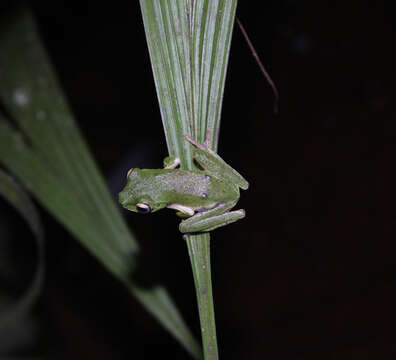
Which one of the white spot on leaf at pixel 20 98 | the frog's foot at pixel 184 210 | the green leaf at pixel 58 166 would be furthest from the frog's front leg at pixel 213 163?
the white spot on leaf at pixel 20 98

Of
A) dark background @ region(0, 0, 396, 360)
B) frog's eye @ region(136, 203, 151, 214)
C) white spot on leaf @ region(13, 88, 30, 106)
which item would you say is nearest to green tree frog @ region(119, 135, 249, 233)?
frog's eye @ region(136, 203, 151, 214)

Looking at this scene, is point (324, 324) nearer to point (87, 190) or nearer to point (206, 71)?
point (87, 190)

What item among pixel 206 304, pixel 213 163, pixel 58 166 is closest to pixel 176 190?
pixel 213 163

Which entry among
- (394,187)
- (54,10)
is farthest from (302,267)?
(54,10)

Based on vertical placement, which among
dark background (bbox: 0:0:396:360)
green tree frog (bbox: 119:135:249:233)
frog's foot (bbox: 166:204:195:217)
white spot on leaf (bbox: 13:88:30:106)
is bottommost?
dark background (bbox: 0:0:396:360)

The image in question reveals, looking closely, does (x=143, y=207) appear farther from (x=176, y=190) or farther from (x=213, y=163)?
(x=213, y=163)

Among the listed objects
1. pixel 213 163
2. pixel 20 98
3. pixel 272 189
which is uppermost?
pixel 20 98

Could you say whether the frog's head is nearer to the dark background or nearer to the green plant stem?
the green plant stem

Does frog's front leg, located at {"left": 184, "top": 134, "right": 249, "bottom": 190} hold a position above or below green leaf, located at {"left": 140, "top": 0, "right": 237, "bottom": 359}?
below
